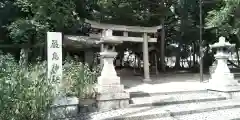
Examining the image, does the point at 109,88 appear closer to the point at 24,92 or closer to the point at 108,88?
the point at 108,88

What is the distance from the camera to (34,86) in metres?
4.46

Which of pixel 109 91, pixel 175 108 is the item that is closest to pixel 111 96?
pixel 109 91

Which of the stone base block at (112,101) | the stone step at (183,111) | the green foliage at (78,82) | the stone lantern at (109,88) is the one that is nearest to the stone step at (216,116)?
the stone step at (183,111)

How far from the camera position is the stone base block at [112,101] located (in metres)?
5.42

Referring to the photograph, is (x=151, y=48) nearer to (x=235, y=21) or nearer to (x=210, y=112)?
(x=235, y=21)

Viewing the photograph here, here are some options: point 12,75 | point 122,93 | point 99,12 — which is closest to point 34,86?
point 12,75

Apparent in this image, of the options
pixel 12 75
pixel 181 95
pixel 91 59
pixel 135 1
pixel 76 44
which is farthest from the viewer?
pixel 91 59

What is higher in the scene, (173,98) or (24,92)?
(24,92)

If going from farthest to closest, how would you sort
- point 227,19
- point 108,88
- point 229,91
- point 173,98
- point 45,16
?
point 227,19 → point 45,16 → point 229,91 → point 173,98 → point 108,88

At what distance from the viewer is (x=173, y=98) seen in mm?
6539

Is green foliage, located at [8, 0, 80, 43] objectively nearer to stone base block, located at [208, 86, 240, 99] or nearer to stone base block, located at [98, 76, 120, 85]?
stone base block, located at [98, 76, 120, 85]

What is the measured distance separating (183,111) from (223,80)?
8.53 ft

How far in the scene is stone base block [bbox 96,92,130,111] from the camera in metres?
5.42

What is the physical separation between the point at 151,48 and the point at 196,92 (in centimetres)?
722
